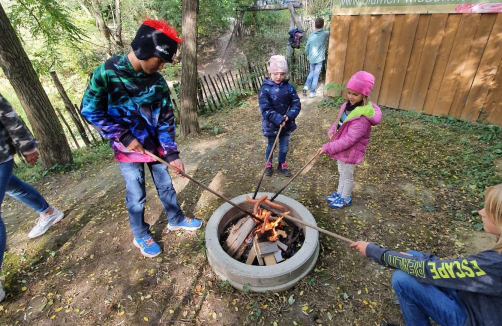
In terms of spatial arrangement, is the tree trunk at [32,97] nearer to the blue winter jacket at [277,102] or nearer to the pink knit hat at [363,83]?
the blue winter jacket at [277,102]

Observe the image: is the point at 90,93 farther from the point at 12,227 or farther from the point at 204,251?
the point at 12,227

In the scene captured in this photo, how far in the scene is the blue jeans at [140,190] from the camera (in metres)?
2.52

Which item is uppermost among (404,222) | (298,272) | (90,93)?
(90,93)

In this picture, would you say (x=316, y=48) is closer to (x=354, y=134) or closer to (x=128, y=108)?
(x=354, y=134)

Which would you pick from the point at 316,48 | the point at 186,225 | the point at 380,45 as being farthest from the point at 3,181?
the point at 316,48

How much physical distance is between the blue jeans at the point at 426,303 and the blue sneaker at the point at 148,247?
2.31 meters

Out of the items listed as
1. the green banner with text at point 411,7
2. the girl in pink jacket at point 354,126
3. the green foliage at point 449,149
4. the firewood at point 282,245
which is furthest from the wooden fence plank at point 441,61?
the firewood at point 282,245

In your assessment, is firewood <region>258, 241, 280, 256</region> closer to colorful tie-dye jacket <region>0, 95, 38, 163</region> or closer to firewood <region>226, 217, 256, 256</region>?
firewood <region>226, 217, 256, 256</region>

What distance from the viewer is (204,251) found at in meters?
2.93

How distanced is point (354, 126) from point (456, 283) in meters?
1.80

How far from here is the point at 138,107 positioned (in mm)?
2305

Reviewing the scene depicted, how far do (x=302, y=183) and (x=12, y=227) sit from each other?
162 inches

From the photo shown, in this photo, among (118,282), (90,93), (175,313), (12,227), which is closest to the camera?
(90,93)

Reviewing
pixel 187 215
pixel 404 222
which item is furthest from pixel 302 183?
pixel 187 215
